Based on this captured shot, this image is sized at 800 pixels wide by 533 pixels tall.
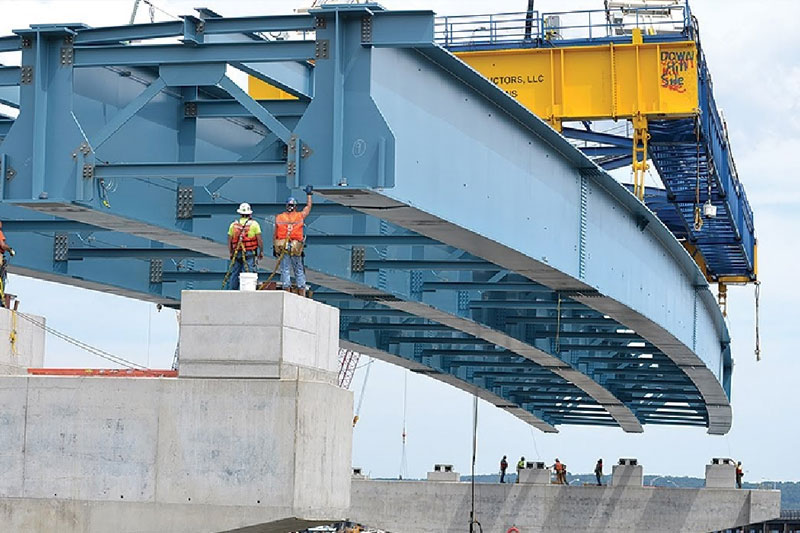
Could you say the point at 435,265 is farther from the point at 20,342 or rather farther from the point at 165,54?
the point at 20,342

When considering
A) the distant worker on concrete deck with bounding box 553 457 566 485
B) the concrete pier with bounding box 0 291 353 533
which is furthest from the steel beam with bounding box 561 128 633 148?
the distant worker on concrete deck with bounding box 553 457 566 485

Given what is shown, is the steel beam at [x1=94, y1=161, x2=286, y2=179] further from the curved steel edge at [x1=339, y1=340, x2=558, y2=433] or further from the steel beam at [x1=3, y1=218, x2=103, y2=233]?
the curved steel edge at [x1=339, y1=340, x2=558, y2=433]

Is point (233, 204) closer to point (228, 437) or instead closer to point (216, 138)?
point (216, 138)

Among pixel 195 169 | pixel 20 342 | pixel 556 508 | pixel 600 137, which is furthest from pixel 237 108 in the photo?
pixel 556 508

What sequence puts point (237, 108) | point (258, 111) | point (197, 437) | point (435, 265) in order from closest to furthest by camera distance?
point (197, 437) → point (258, 111) → point (237, 108) → point (435, 265)

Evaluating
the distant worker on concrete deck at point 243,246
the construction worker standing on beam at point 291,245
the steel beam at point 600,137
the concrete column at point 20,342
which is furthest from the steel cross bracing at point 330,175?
the steel beam at point 600,137

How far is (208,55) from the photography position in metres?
19.3

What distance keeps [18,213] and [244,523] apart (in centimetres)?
987

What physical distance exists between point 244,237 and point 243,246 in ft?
0.37

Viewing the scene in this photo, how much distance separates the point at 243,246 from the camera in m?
18.9

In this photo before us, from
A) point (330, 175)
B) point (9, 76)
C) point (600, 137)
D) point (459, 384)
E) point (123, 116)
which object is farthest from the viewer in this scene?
point (459, 384)

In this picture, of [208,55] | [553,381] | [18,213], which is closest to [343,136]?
[208,55]

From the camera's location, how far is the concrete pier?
1720 cm

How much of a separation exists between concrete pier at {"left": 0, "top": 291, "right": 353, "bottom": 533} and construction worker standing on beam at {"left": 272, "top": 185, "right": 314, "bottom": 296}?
64cm
